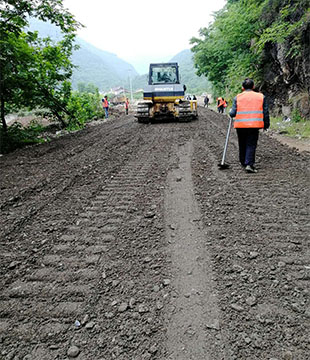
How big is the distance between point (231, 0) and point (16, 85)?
23.2 meters

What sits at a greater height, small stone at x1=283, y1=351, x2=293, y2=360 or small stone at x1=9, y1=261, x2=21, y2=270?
small stone at x1=283, y1=351, x2=293, y2=360

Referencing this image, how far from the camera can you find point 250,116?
470 cm

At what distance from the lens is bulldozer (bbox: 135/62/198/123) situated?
1252cm

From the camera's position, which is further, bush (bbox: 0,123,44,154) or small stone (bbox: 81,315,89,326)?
bush (bbox: 0,123,44,154)

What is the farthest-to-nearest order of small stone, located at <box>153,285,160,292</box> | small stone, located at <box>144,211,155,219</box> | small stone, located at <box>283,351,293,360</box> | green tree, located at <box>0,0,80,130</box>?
green tree, located at <box>0,0,80,130</box> < small stone, located at <box>144,211,155,219</box> < small stone, located at <box>153,285,160,292</box> < small stone, located at <box>283,351,293,360</box>

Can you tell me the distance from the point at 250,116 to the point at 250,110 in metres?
0.11

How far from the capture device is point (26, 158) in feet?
22.3

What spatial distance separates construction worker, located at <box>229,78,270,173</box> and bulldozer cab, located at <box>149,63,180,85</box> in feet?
30.4

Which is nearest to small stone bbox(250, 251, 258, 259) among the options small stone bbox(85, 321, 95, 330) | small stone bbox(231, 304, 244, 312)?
small stone bbox(231, 304, 244, 312)

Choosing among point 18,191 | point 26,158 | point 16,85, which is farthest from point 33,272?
point 16,85

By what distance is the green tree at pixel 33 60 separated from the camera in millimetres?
7055

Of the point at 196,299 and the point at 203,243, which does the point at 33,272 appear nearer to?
the point at 196,299

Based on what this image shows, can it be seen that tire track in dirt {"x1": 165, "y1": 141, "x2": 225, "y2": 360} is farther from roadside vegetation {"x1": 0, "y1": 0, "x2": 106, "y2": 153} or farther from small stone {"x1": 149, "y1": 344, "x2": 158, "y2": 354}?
roadside vegetation {"x1": 0, "y1": 0, "x2": 106, "y2": 153}

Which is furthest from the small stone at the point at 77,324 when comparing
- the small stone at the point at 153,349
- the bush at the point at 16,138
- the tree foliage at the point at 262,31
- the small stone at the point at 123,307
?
the tree foliage at the point at 262,31
